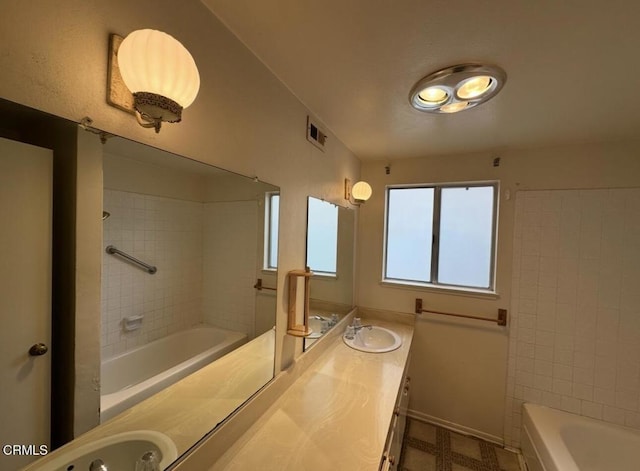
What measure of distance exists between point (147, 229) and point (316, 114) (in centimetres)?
118

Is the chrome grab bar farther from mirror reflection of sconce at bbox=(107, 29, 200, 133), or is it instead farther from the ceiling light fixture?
the ceiling light fixture

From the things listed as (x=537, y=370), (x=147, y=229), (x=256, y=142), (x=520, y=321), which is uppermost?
(x=256, y=142)

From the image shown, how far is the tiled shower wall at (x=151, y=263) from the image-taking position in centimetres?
67

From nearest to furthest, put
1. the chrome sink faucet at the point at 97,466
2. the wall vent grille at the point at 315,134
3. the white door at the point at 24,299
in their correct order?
the white door at the point at 24,299 → the chrome sink faucet at the point at 97,466 → the wall vent grille at the point at 315,134

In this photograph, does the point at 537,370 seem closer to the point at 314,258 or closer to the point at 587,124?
the point at 587,124

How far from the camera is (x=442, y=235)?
2.41 metres

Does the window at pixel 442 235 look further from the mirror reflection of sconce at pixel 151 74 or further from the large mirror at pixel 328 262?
the mirror reflection of sconce at pixel 151 74

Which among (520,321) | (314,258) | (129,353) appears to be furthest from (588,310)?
(129,353)

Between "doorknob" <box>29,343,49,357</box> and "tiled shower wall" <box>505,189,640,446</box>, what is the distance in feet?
8.54

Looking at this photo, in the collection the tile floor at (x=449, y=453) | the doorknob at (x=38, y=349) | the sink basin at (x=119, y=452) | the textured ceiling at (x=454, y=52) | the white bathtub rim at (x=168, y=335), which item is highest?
the textured ceiling at (x=454, y=52)

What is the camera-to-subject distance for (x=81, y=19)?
0.55 m

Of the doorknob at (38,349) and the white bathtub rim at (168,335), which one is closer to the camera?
the doorknob at (38,349)

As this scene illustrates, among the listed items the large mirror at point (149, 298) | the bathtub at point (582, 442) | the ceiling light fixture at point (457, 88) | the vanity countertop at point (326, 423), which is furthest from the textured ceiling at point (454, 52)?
the bathtub at point (582, 442)

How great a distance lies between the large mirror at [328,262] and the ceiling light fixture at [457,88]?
800 mm
